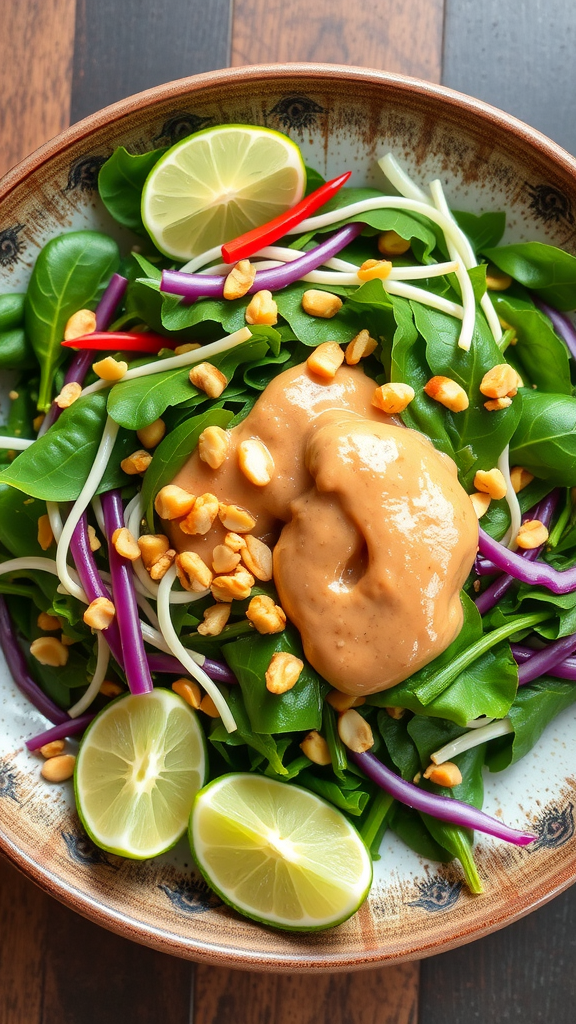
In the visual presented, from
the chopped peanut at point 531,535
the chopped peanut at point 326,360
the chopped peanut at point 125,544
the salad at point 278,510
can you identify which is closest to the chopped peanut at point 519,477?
the salad at point 278,510

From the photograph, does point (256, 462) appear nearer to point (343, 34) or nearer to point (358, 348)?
point (358, 348)

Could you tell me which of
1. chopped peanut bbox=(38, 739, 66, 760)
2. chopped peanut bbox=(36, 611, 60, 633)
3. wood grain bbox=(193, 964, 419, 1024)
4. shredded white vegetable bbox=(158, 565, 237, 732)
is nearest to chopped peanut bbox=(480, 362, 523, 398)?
shredded white vegetable bbox=(158, 565, 237, 732)

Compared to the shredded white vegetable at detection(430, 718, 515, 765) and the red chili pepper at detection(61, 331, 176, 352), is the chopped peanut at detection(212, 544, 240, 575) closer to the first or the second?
the red chili pepper at detection(61, 331, 176, 352)

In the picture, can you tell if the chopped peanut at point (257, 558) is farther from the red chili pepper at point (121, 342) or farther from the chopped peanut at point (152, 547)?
the red chili pepper at point (121, 342)

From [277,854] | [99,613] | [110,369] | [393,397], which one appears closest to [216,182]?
[110,369]

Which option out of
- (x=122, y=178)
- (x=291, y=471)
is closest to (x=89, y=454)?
(x=291, y=471)

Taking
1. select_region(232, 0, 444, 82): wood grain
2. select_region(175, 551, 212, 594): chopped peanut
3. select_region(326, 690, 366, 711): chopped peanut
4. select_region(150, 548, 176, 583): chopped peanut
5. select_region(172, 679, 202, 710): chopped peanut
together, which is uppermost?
select_region(232, 0, 444, 82): wood grain
